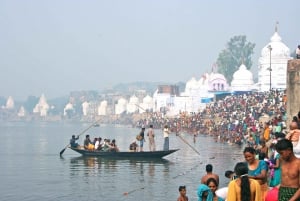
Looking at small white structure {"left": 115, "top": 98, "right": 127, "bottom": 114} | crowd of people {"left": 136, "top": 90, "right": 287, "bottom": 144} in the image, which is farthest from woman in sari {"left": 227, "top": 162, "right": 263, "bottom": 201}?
small white structure {"left": 115, "top": 98, "right": 127, "bottom": 114}

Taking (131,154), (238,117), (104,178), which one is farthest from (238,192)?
(238,117)

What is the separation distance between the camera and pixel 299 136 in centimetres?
816

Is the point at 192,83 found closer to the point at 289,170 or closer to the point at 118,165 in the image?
the point at 118,165

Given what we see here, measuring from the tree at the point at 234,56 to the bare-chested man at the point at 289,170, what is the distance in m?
106

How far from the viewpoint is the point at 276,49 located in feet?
217

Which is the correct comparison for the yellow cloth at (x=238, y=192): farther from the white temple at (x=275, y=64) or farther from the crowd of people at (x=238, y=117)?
the white temple at (x=275, y=64)

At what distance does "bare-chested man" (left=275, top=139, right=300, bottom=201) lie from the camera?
245 inches

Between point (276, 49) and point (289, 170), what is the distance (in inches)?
2423

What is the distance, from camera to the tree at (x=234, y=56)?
11369cm

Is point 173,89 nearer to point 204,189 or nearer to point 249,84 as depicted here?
point 249,84

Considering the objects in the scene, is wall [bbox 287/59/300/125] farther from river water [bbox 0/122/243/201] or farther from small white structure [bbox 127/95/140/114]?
small white structure [bbox 127/95/140/114]

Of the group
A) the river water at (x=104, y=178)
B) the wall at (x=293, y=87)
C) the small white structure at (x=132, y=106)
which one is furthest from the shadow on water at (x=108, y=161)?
the small white structure at (x=132, y=106)

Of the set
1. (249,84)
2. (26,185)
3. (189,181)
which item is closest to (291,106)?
(189,181)

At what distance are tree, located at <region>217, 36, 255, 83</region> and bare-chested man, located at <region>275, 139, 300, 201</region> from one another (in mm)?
105799
